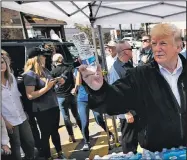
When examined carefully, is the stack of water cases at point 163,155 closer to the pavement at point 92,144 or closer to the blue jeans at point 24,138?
the blue jeans at point 24,138

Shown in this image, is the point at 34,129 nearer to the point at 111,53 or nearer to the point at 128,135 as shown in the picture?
the point at 128,135

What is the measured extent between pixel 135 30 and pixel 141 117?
1.26m

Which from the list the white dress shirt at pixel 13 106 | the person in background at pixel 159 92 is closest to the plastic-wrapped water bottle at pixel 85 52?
the person in background at pixel 159 92

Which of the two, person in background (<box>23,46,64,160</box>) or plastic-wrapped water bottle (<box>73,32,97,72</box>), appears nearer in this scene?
plastic-wrapped water bottle (<box>73,32,97,72</box>)

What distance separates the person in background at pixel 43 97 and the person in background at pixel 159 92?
1.16m

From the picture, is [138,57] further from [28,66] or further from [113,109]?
[113,109]

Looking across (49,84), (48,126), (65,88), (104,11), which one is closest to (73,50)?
(65,88)

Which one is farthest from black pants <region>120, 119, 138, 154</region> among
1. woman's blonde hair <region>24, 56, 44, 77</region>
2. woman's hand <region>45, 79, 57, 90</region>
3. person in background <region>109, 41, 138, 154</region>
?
woman's blonde hair <region>24, 56, 44, 77</region>

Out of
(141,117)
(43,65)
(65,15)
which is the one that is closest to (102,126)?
(43,65)

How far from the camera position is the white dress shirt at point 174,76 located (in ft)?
4.94

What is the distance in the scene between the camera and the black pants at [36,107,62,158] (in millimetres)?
2725

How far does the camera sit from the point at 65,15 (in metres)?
2.86

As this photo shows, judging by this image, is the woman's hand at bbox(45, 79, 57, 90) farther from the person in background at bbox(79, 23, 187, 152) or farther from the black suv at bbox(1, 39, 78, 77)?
the person in background at bbox(79, 23, 187, 152)

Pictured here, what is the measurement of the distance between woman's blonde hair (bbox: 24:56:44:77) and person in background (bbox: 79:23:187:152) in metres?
1.22
